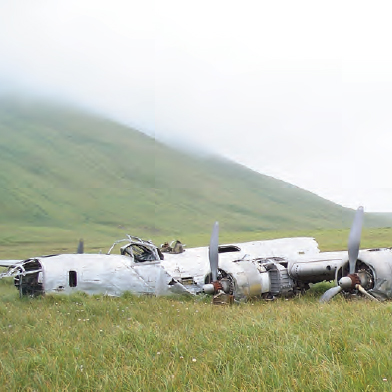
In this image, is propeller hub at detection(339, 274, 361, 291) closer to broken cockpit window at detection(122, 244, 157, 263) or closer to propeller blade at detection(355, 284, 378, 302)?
propeller blade at detection(355, 284, 378, 302)

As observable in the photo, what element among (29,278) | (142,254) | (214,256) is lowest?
(29,278)

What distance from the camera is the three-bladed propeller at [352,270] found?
14.8m

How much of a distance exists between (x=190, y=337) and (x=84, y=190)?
173035 mm

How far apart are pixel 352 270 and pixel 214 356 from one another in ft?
30.4

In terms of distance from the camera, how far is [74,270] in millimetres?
17172

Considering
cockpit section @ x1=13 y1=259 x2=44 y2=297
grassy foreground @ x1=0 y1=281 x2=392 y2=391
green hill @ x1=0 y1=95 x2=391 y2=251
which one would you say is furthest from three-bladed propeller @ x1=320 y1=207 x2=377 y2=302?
green hill @ x1=0 y1=95 x2=391 y2=251

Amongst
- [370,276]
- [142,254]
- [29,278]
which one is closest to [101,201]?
[142,254]

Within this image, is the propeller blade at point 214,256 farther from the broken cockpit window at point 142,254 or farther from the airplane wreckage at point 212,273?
the broken cockpit window at point 142,254

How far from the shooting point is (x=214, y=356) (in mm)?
7246

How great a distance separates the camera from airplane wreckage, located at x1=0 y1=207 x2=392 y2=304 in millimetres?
15398

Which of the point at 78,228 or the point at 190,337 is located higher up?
the point at 190,337

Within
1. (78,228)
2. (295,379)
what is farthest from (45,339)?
(78,228)

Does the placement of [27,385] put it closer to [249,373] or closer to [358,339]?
[249,373]

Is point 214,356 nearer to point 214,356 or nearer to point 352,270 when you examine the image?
point 214,356
